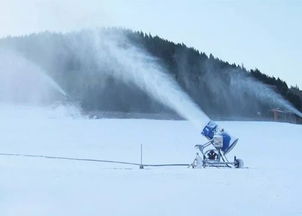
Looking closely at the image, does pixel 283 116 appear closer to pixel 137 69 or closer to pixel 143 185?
pixel 137 69

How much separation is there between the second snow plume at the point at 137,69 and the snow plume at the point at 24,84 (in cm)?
471

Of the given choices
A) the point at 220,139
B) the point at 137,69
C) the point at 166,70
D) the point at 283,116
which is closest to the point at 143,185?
the point at 220,139

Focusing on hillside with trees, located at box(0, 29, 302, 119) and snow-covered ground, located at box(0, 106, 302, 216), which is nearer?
snow-covered ground, located at box(0, 106, 302, 216)

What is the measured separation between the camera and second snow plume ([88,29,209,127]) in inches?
940

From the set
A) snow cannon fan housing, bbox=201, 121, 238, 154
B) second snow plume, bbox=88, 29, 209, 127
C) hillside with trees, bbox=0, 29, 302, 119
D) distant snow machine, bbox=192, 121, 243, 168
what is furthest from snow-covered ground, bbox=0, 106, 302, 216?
hillside with trees, bbox=0, 29, 302, 119

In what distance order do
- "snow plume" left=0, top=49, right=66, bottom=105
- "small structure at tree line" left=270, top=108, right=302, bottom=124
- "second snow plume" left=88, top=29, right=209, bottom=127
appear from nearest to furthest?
"second snow plume" left=88, top=29, right=209, bottom=127, "snow plume" left=0, top=49, right=66, bottom=105, "small structure at tree line" left=270, top=108, right=302, bottom=124

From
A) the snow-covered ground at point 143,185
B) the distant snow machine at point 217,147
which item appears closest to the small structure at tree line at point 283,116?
the snow-covered ground at point 143,185

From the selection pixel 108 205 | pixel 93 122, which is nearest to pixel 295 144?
pixel 93 122

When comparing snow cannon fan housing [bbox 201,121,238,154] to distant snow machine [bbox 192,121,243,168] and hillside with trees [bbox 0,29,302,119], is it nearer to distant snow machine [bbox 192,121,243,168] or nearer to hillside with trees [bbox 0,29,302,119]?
distant snow machine [bbox 192,121,243,168]

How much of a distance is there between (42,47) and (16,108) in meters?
6.56

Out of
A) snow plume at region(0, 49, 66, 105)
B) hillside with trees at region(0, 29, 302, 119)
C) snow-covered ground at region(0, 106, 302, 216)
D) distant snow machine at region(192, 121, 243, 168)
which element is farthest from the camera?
snow plume at region(0, 49, 66, 105)

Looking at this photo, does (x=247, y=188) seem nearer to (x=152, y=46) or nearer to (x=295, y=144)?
(x=295, y=144)

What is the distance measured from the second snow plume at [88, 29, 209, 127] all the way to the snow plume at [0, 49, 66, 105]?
4.71 metres

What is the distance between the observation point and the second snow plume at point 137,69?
78.3 ft
